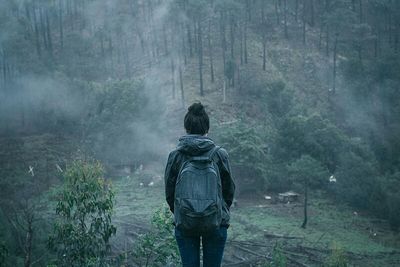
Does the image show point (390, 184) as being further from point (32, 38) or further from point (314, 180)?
point (32, 38)

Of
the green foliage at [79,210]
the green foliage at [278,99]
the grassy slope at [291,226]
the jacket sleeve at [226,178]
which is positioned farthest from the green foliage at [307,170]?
the jacket sleeve at [226,178]

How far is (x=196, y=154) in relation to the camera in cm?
303

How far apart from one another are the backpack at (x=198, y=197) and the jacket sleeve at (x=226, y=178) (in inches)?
4.4

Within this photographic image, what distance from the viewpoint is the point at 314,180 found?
26.6 metres

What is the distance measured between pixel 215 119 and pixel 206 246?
97.5 ft

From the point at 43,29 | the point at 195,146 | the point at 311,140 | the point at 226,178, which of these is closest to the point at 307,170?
the point at 311,140

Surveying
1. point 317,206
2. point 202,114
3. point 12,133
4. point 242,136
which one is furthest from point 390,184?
point 12,133

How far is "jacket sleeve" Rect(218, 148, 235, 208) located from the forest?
17.1 feet

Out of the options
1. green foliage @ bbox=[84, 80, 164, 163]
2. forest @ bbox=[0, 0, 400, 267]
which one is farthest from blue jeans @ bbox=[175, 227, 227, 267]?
green foliage @ bbox=[84, 80, 164, 163]

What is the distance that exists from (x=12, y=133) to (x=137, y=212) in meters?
14.6

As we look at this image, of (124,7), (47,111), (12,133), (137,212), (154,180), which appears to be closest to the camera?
(137,212)

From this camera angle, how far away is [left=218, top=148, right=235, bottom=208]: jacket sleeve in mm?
3086

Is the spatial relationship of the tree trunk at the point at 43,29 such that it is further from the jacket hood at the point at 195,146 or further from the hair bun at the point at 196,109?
the jacket hood at the point at 195,146

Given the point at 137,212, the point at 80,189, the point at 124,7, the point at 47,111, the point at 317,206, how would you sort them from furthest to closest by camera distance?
1. the point at 124,7
2. the point at 47,111
3. the point at 317,206
4. the point at 137,212
5. the point at 80,189
